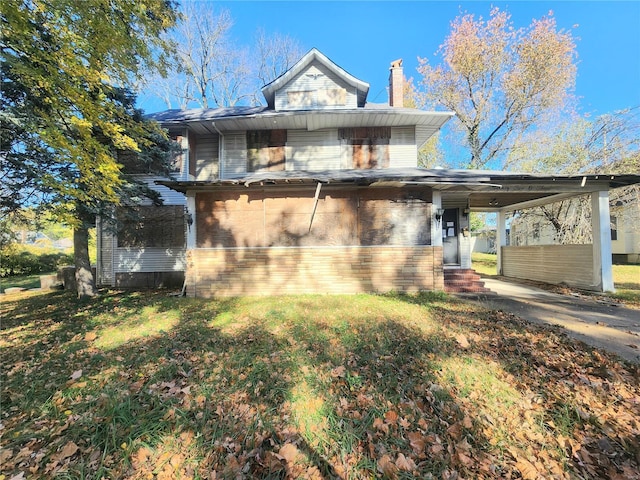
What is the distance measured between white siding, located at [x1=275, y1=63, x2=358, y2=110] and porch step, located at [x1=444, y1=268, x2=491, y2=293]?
7086 millimetres

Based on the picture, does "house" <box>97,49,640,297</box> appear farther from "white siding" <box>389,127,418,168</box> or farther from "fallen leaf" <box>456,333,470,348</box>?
"fallen leaf" <box>456,333,470,348</box>

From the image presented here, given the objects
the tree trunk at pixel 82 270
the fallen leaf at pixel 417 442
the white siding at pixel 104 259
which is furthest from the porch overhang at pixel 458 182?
the fallen leaf at pixel 417 442

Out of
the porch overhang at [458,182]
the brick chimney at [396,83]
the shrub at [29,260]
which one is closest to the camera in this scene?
the porch overhang at [458,182]

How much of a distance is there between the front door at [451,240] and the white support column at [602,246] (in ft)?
12.5

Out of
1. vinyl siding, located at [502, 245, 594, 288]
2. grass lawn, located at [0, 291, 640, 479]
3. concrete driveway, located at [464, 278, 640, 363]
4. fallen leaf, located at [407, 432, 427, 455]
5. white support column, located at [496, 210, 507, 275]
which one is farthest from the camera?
white support column, located at [496, 210, 507, 275]

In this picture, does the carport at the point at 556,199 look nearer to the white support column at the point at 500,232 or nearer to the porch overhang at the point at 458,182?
the porch overhang at the point at 458,182

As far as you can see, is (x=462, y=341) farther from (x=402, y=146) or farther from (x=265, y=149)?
(x=265, y=149)

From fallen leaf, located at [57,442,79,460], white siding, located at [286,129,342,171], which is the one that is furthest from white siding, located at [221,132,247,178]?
fallen leaf, located at [57,442,79,460]

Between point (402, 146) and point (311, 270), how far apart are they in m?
5.96

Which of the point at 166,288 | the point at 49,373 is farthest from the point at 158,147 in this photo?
the point at 49,373

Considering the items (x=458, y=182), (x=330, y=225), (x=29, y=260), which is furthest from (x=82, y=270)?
(x=458, y=182)

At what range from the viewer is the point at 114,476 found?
2203mm

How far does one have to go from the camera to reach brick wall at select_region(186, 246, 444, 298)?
7.97 meters

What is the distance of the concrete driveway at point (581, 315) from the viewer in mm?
4301
